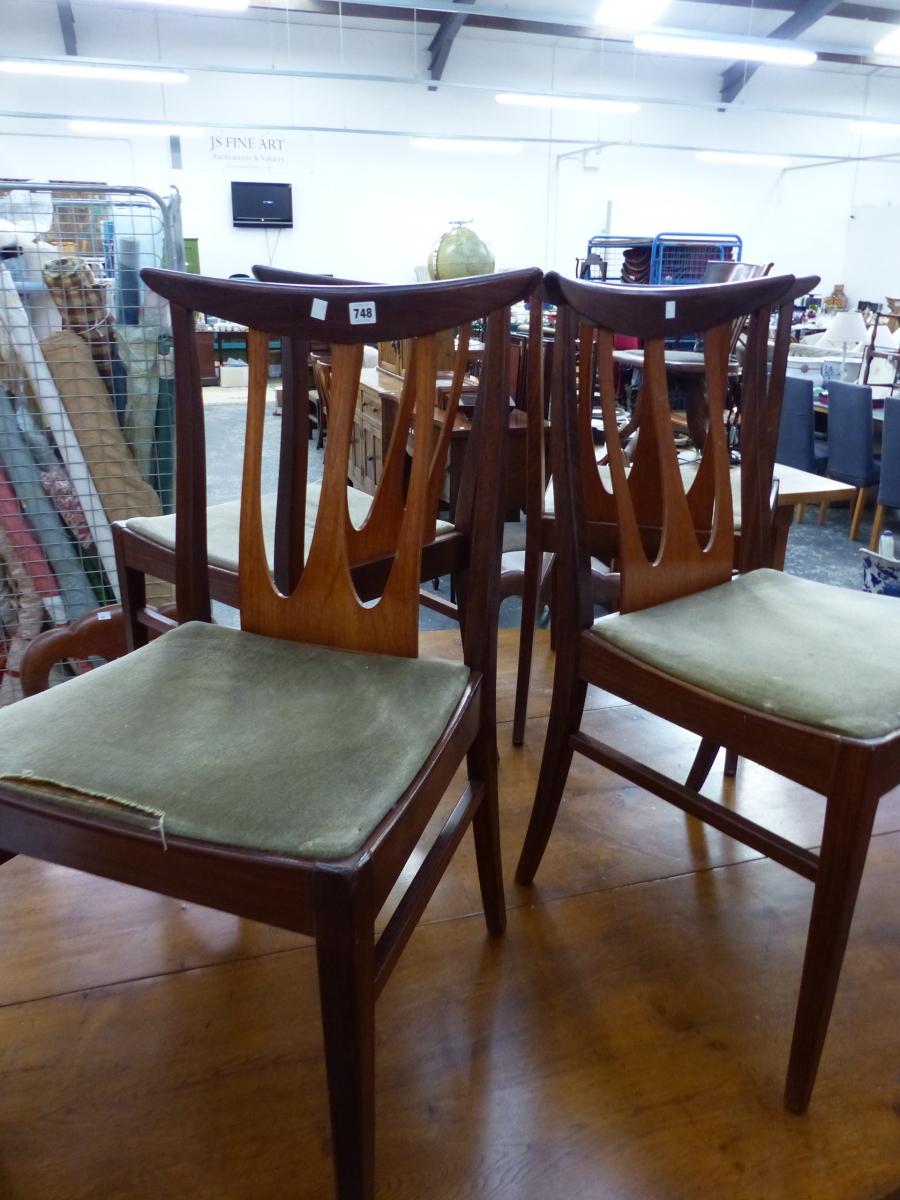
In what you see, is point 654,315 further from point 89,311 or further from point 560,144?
point 560,144

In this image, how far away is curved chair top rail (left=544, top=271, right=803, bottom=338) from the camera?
0.96 metres

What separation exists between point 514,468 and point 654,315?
169 cm

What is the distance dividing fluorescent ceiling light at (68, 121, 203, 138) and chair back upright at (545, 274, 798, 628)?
396 inches

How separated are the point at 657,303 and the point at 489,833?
2.30ft

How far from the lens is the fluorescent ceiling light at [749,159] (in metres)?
11.5

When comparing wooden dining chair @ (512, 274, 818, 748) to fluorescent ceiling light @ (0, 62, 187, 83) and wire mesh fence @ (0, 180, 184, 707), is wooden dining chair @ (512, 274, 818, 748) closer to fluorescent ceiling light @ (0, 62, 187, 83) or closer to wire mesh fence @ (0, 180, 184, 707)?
wire mesh fence @ (0, 180, 184, 707)

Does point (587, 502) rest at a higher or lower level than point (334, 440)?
lower

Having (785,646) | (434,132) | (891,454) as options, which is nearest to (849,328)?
(891,454)

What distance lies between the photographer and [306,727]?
2.62ft

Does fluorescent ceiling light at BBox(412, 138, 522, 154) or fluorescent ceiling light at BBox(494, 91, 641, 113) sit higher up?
fluorescent ceiling light at BBox(494, 91, 641, 113)

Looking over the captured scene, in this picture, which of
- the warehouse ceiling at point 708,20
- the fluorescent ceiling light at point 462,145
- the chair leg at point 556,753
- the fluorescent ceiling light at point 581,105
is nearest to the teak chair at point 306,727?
the chair leg at point 556,753

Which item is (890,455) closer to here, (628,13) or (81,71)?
(628,13)

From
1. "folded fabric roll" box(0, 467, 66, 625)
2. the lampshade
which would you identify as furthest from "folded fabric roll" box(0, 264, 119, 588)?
the lampshade

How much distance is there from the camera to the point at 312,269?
1071 cm
